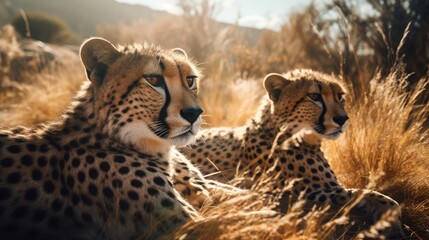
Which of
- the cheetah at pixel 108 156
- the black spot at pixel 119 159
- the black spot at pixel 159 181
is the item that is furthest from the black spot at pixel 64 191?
the black spot at pixel 159 181

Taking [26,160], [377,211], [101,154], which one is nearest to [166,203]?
[101,154]

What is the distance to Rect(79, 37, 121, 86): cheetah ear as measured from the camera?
1.77 m

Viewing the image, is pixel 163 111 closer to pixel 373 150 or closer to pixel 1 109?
pixel 373 150

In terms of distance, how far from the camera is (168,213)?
4.89ft

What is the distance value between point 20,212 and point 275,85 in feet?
5.28

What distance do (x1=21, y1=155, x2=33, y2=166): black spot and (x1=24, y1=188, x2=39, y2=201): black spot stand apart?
0.34ft

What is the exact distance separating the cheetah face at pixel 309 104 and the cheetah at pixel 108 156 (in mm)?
741

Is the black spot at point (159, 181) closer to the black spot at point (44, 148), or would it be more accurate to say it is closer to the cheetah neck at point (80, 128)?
the cheetah neck at point (80, 128)

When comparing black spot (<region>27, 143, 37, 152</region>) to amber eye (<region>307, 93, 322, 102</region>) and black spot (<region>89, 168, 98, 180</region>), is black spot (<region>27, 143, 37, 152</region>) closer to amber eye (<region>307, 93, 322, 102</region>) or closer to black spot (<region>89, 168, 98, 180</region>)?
black spot (<region>89, 168, 98, 180</region>)

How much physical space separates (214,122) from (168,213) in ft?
10.7

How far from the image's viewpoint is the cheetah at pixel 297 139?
2248mm

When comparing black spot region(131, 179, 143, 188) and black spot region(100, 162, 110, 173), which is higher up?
black spot region(100, 162, 110, 173)

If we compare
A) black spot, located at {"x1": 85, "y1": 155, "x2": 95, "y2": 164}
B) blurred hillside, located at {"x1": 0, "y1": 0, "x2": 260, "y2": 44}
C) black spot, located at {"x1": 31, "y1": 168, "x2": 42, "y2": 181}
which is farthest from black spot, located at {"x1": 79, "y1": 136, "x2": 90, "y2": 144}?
blurred hillside, located at {"x1": 0, "y1": 0, "x2": 260, "y2": 44}

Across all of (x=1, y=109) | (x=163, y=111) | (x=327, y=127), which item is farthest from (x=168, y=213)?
(x=1, y=109)
